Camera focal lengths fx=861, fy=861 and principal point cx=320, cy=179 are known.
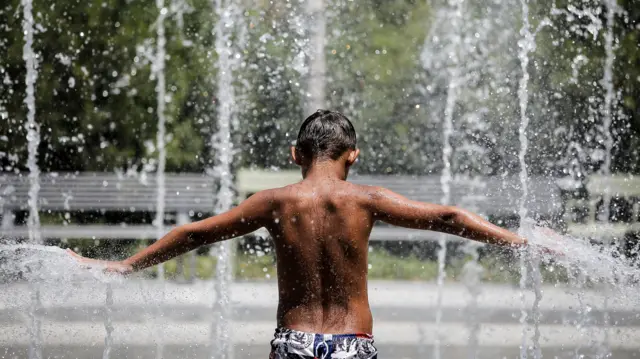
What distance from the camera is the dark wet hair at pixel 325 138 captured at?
2.31 metres

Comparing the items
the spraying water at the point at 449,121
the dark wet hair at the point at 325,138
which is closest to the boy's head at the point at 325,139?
the dark wet hair at the point at 325,138

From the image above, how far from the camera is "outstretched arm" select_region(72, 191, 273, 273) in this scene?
2305 millimetres

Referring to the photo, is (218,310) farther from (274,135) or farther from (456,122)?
(456,122)

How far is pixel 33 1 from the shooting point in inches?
361

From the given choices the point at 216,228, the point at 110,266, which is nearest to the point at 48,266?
the point at 110,266

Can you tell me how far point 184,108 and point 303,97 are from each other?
1364 mm

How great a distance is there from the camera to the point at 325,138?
90.8 inches

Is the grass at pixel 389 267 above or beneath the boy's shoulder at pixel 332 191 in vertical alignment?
beneath

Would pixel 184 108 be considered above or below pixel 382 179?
above

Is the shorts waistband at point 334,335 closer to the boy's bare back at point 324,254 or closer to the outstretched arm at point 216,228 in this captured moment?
Answer: the boy's bare back at point 324,254

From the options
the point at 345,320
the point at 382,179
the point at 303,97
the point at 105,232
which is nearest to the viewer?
the point at 345,320

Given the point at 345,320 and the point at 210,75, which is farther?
the point at 210,75

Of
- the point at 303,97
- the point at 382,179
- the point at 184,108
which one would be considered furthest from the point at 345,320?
the point at 184,108

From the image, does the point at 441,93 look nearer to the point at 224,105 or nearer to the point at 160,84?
the point at 224,105
